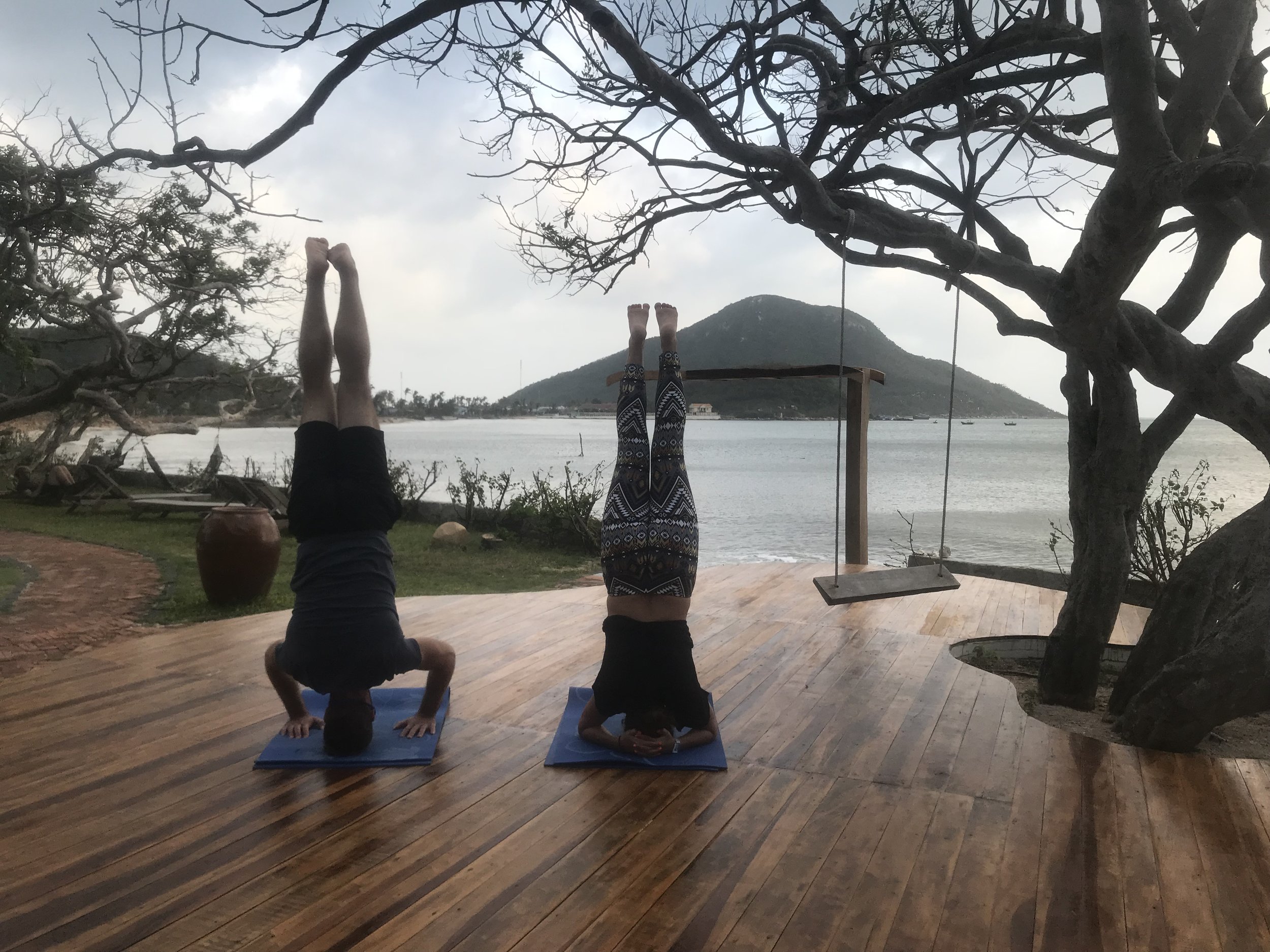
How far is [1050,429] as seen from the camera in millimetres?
91188

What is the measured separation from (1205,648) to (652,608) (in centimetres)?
182

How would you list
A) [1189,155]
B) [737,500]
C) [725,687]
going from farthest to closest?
[737,500]
[725,687]
[1189,155]

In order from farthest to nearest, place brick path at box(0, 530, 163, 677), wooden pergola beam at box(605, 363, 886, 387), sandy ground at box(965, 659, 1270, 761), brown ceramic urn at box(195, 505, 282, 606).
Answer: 1. brown ceramic urn at box(195, 505, 282, 606)
2. wooden pergola beam at box(605, 363, 886, 387)
3. brick path at box(0, 530, 163, 677)
4. sandy ground at box(965, 659, 1270, 761)

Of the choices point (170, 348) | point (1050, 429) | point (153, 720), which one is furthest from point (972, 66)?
point (1050, 429)

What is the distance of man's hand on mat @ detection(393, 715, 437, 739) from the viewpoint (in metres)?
2.92

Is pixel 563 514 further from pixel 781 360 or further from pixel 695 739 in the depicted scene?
pixel 695 739

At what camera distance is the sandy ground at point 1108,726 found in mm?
3252

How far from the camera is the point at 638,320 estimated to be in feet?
10.4

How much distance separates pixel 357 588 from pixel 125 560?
682 centimetres

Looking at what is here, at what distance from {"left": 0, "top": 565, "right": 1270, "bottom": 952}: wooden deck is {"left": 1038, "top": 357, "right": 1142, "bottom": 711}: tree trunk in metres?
0.43

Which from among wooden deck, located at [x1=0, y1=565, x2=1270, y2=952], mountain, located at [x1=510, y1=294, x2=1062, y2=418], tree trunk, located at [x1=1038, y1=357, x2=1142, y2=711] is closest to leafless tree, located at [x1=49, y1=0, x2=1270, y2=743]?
tree trunk, located at [x1=1038, y1=357, x2=1142, y2=711]

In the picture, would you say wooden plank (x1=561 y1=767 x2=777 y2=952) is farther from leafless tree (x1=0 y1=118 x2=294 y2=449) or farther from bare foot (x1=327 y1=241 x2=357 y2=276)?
leafless tree (x1=0 y1=118 x2=294 y2=449)

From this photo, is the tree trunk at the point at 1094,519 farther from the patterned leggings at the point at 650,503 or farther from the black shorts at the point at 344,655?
the black shorts at the point at 344,655

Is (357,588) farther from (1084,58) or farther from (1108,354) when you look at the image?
(1084,58)
